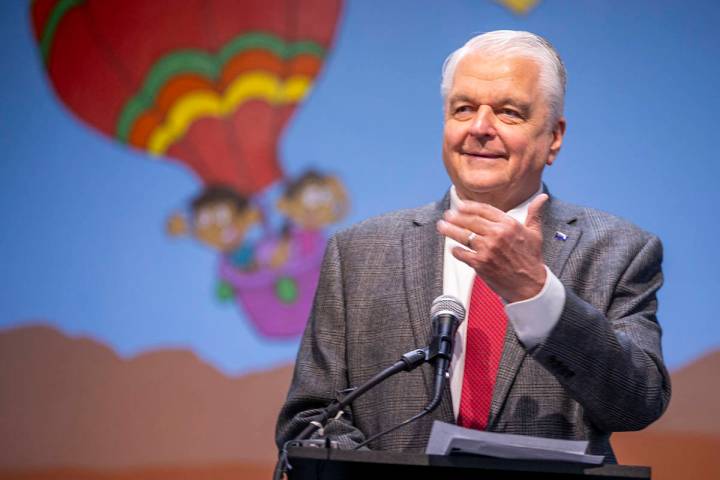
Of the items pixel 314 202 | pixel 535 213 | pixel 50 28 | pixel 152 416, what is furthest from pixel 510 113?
pixel 50 28

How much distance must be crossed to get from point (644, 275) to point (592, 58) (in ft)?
5.07

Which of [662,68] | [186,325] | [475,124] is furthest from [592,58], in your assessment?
[186,325]

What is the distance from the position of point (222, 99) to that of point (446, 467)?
7.88ft

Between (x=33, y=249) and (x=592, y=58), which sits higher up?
(x=592, y=58)

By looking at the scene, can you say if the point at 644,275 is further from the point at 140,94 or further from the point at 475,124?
the point at 140,94

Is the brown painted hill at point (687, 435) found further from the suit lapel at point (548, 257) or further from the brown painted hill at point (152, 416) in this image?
the suit lapel at point (548, 257)

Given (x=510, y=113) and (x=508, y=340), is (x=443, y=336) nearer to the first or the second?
(x=508, y=340)

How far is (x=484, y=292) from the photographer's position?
2213 mm

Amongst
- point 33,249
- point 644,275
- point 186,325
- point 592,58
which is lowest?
point 186,325

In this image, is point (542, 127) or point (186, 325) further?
point (186, 325)

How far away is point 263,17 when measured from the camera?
3625 millimetres

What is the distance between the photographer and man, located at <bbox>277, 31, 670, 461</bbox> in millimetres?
2064

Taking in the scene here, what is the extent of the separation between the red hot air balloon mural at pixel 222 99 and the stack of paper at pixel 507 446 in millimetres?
2011

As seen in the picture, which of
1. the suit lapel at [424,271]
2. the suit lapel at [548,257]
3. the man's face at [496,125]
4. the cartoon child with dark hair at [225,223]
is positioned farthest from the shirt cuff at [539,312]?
the cartoon child with dark hair at [225,223]
